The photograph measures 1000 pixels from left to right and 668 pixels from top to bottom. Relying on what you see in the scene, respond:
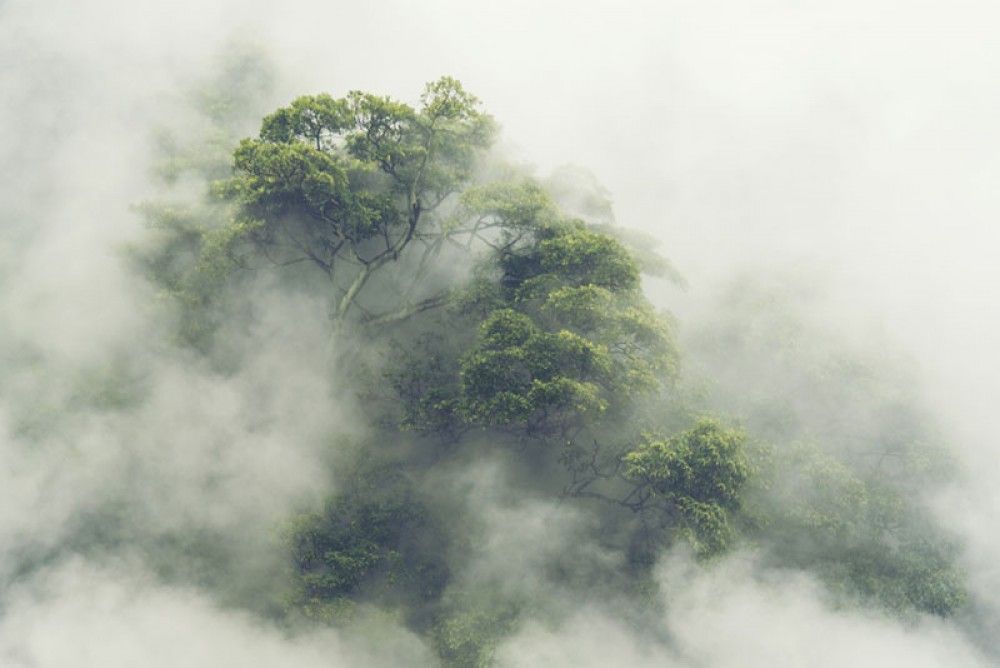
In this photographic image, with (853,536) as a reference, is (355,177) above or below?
above

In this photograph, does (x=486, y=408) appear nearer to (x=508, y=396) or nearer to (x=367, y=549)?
(x=508, y=396)

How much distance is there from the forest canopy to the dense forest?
45 millimetres

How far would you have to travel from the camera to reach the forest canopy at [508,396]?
11.6 meters

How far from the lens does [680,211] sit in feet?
67.1

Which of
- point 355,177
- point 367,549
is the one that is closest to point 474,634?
point 367,549

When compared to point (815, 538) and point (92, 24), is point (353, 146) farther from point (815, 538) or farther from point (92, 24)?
point (92, 24)

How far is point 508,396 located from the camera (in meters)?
11.5

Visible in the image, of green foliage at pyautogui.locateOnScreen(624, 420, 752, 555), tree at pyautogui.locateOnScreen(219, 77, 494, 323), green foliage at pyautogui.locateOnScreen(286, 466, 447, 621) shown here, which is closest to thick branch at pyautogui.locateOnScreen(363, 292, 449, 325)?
tree at pyautogui.locateOnScreen(219, 77, 494, 323)

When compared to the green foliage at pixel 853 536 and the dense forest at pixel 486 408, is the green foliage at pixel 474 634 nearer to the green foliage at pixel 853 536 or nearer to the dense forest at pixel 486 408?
the dense forest at pixel 486 408

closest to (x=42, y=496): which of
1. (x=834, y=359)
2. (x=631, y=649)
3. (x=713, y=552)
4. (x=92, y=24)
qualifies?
(x=631, y=649)

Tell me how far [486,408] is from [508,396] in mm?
405

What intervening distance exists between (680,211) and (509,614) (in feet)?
39.9

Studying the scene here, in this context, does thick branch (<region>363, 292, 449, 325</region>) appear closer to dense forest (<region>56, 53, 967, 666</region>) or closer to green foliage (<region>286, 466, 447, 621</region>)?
dense forest (<region>56, 53, 967, 666</region>)

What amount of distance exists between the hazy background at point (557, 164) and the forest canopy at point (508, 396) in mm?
669
